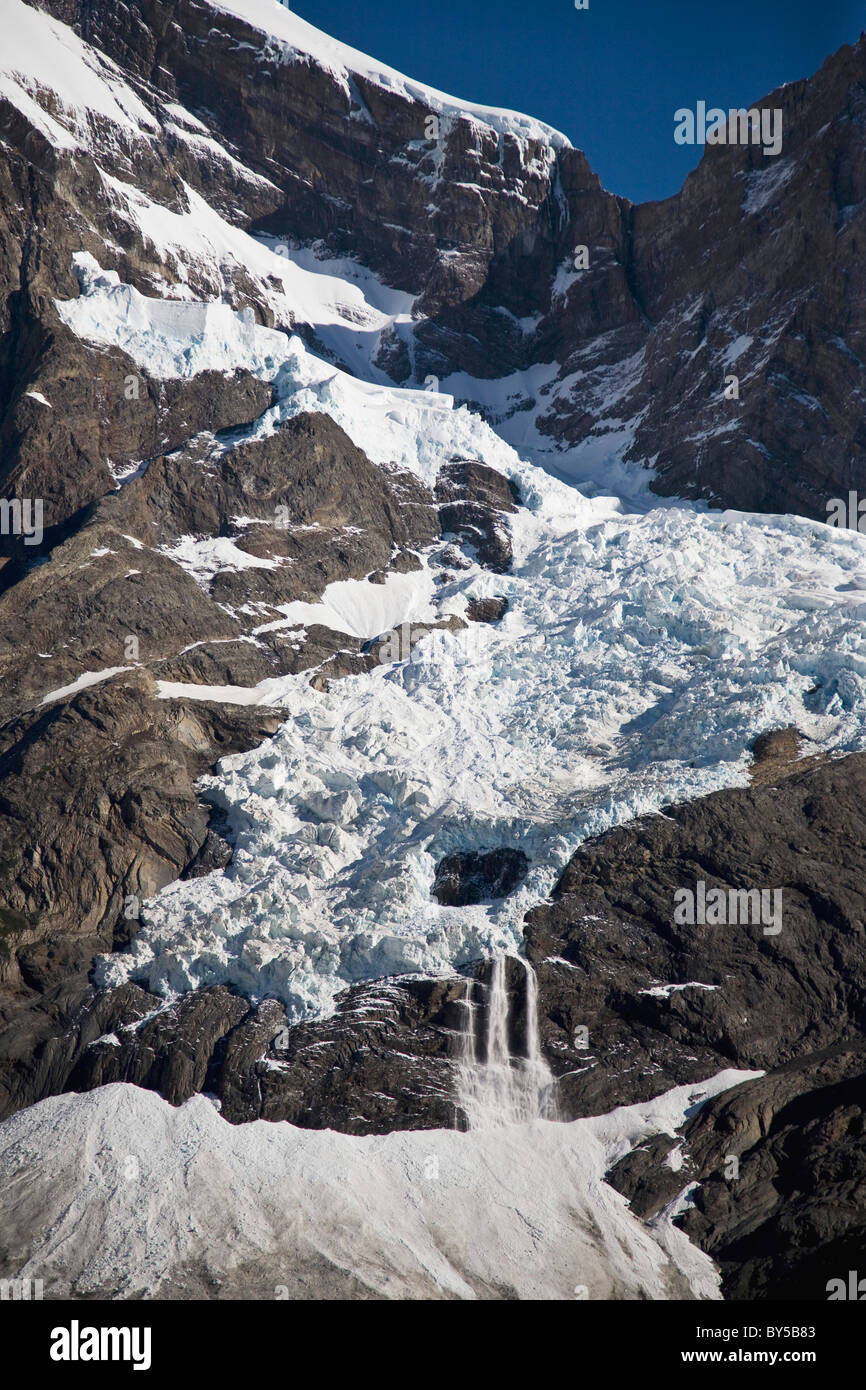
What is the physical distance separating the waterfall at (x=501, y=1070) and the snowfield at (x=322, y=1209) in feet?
3.78

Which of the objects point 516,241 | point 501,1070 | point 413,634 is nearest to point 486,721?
point 413,634

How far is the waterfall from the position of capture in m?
68.6

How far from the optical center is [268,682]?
99.6m

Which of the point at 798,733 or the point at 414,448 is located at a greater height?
the point at 414,448

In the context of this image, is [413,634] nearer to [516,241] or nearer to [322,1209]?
[322,1209]

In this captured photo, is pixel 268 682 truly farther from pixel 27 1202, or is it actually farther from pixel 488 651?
pixel 27 1202

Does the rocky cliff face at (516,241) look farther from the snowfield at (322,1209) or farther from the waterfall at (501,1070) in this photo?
the snowfield at (322,1209)

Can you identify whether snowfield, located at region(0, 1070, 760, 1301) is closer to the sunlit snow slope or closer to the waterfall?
the waterfall

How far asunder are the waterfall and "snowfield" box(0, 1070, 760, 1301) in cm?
115

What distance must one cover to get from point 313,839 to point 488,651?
26.3 metres

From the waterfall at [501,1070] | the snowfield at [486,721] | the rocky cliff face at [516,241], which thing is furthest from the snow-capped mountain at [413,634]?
the rocky cliff face at [516,241]

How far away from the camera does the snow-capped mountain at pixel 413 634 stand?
69.9 m
